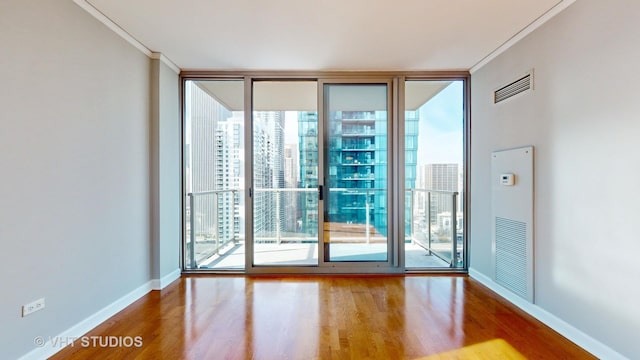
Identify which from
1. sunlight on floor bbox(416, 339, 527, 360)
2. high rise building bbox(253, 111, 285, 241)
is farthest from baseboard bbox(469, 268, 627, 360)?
high rise building bbox(253, 111, 285, 241)

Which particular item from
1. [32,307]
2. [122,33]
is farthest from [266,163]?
[32,307]

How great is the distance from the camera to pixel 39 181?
1905 mm

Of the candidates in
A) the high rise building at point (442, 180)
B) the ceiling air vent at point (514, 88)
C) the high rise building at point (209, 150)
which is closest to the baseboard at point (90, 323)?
the high rise building at point (209, 150)

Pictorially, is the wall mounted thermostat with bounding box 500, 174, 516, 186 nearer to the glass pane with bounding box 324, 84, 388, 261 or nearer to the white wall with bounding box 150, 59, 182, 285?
the glass pane with bounding box 324, 84, 388, 261

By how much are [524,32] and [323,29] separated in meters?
1.81

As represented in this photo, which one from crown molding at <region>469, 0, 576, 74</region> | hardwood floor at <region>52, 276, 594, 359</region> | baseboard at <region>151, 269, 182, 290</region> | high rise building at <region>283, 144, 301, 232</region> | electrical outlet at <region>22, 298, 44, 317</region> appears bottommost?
hardwood floor at <region>52, 276, 594, 359</region>

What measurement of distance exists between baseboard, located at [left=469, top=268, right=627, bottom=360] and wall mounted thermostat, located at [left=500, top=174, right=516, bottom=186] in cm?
108

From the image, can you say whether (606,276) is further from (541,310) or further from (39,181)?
(39,181)

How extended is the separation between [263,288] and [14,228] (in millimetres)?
2124

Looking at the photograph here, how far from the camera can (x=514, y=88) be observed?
111 inches

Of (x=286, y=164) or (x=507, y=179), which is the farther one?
(x=286, y=164)

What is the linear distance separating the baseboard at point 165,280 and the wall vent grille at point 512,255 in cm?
362

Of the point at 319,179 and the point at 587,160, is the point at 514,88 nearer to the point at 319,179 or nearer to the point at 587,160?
the point at 587,160

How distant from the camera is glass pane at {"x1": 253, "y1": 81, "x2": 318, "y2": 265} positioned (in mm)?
3789
